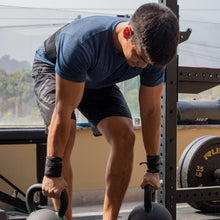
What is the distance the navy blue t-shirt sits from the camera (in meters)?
1.21

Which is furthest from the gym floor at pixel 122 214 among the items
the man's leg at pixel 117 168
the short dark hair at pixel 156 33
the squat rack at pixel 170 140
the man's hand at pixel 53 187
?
the short dark hair at pixel 156 33

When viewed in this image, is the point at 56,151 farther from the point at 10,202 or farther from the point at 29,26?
the point at 29,26

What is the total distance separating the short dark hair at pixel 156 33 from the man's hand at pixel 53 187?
529mm

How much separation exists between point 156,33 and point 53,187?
62 cm

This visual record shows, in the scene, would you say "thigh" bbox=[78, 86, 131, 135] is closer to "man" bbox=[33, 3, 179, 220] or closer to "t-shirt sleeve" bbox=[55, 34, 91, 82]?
"man" bbox=[33, 3, 179, 220]

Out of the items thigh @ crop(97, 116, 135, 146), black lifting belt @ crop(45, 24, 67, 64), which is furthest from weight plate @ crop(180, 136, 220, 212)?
black lifting belt @ crop(45, 24, 67, 64)

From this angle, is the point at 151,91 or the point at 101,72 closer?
the point at 101,72

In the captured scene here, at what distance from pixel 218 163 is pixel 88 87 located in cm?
132

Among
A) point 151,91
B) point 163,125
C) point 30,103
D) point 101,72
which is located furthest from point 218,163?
point 30,103

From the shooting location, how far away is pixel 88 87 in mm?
1559

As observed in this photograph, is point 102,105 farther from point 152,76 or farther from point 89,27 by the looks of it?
point 89,27

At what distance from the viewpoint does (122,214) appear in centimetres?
257

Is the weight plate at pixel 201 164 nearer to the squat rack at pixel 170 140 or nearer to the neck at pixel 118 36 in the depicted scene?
the squat rack at pixel 170 140

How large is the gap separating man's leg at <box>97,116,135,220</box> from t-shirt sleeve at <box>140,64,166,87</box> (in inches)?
8.3
